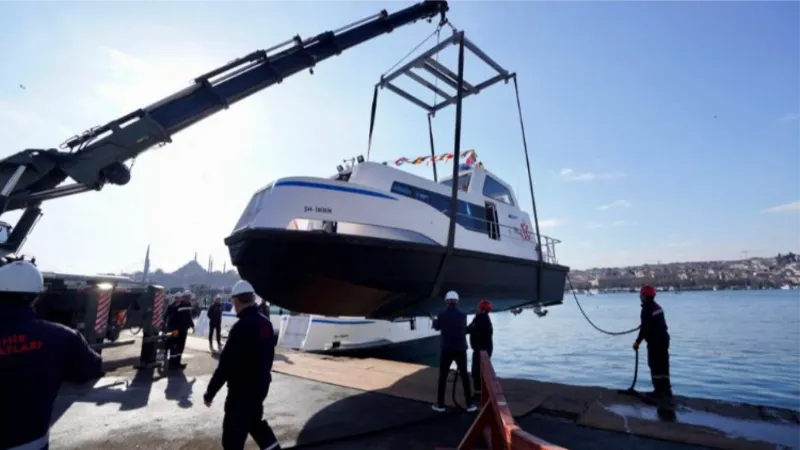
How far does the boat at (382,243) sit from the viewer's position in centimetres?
556

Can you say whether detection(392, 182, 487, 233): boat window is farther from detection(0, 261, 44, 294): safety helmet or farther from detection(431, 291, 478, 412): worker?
detection(0, 261, 44, 294): safety helmet

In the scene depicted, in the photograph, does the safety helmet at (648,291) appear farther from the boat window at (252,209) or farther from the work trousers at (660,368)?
the boat window at (252,209)

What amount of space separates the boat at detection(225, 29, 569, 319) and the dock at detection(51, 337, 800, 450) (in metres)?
1.40

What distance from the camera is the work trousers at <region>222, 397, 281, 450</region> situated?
278cm

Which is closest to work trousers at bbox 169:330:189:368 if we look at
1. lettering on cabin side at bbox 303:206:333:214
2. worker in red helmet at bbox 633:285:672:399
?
lettering on cabin side at bbox 303:206:333:214

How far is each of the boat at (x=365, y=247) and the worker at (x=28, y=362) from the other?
3546 mm

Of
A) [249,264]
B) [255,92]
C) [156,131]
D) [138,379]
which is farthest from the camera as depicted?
[255,92]

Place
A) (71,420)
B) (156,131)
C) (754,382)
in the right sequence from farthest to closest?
(754,382), (156,131), (71,420)

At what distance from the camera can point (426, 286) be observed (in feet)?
21.6

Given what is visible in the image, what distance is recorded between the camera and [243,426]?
9.26ft

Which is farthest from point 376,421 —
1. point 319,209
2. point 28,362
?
point 28,362

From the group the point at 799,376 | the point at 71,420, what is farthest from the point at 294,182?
the point at 799,376

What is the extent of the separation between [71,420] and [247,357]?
3.05 m

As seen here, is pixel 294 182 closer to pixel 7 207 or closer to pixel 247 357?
pixel 247 357
